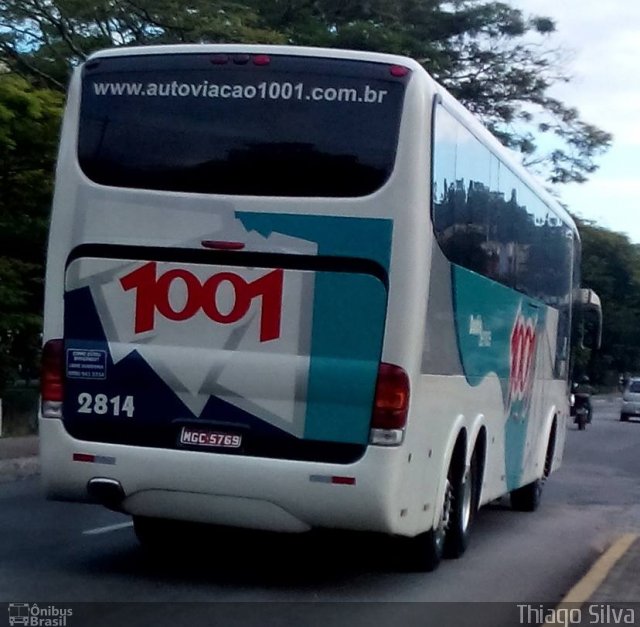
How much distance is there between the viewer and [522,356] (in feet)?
45.3

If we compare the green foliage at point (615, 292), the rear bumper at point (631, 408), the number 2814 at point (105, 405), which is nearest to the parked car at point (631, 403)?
the rear bumper at point (631, 408)

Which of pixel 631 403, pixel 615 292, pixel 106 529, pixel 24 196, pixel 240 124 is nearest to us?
pixel 240 124

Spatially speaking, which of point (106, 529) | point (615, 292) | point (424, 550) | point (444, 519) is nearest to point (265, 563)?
point (424, 550)

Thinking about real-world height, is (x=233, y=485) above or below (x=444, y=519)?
above

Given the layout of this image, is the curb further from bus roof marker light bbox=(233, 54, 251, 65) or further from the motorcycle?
the motorcycle

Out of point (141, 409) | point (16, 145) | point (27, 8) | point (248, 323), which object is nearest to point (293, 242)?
point (248, 323)

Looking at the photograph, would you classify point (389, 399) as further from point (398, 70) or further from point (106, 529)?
point (106, 529)

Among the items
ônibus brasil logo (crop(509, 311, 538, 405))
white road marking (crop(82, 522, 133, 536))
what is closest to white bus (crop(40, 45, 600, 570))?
white road marking (crop(82, 522, 133, 536))

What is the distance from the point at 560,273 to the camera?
16406 millimetres

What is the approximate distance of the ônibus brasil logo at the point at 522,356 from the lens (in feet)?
43.3

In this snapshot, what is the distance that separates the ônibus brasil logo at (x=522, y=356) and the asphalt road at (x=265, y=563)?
145 centimetres

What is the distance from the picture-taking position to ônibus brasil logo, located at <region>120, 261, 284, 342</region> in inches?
351

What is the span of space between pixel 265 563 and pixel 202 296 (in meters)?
2.54

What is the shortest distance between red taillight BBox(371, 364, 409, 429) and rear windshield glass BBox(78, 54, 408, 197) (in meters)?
1.22
